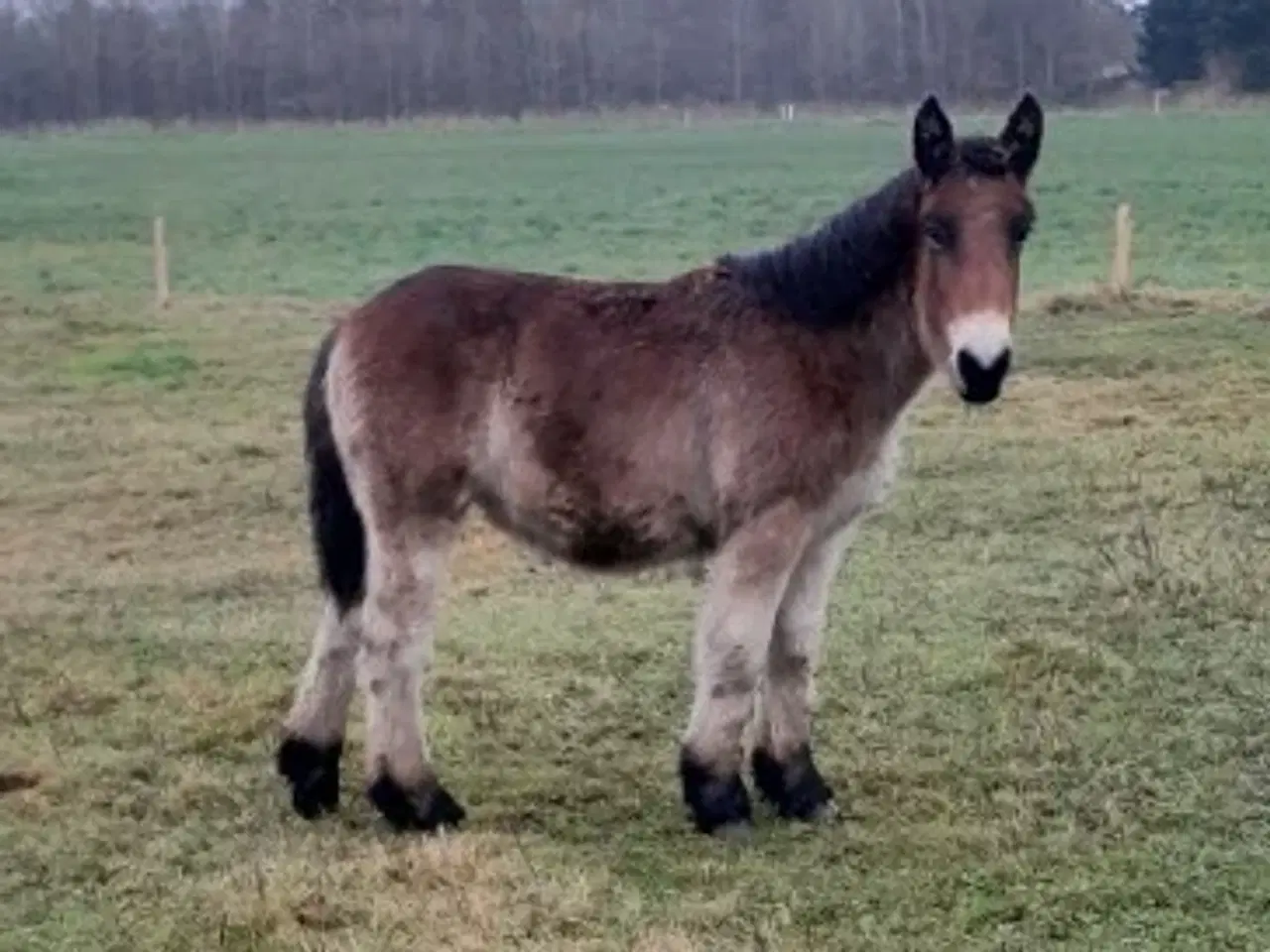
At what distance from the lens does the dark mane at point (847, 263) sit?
6.77 m

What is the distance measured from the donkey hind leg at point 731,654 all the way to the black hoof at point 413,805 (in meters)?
0.77

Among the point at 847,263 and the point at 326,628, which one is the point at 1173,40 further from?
the point at 326,628

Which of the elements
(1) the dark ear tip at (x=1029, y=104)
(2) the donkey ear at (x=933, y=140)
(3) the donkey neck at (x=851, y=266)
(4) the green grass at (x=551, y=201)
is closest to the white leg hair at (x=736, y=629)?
(3) the donkey neck at (x=851, y=266)

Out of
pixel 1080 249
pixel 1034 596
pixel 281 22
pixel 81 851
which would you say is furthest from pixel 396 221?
pixel 281 22

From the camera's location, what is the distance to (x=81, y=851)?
690cm

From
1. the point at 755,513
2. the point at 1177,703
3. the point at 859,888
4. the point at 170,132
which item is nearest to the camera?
the point at 859,888

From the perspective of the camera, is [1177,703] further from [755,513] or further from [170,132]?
[170,132]

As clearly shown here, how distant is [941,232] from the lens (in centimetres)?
651

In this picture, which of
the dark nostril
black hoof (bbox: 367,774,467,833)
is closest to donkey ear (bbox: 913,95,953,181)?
the dark nostril

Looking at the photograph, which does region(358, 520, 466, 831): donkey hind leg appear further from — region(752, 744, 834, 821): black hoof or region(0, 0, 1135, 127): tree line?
region(0, 0, 1135, 127): tree line

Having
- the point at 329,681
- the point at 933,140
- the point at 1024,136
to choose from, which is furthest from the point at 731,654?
the point at 1024,136

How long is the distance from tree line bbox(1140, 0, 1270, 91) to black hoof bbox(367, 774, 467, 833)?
2708 inches

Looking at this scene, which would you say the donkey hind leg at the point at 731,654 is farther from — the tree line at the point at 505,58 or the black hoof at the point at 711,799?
the tree line at the point at 505,58

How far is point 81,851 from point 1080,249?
1044 inches
